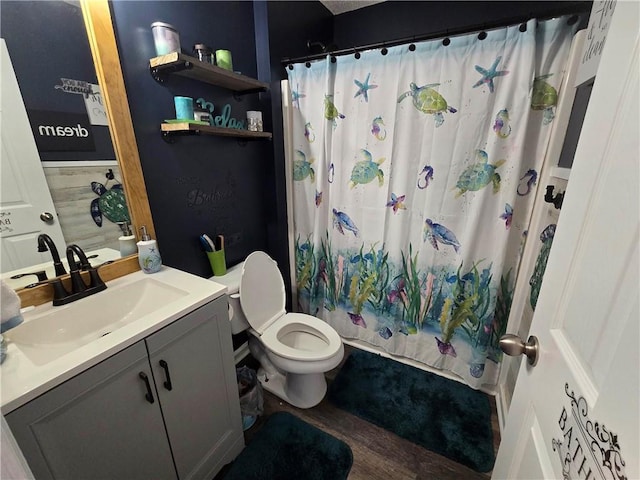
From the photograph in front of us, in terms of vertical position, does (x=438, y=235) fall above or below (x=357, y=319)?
above

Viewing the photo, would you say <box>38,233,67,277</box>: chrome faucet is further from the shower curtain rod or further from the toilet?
the shower curtain rod

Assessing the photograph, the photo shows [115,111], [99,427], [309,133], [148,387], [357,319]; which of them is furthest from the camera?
[357,319]

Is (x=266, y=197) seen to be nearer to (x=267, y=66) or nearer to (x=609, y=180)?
(x=267, y=66)

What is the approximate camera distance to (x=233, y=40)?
1.56 meters

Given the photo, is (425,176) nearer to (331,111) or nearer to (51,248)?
(331,111)

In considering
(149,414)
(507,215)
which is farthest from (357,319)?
(149,414)

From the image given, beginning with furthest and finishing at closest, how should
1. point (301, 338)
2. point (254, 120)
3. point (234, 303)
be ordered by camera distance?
point (301, 338) < point (254, 120) < point (234, 303)

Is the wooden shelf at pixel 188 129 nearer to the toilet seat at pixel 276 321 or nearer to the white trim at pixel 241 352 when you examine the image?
the toilet seat at pixel 276 321

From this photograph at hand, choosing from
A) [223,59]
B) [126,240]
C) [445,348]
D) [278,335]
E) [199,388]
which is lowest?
[445,348]

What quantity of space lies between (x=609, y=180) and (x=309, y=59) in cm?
167

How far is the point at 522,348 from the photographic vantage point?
67 cm

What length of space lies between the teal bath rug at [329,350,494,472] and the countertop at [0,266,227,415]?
109 centimetres

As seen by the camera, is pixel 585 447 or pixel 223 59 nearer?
pixel 585 447

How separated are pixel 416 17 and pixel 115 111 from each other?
6.25ft
